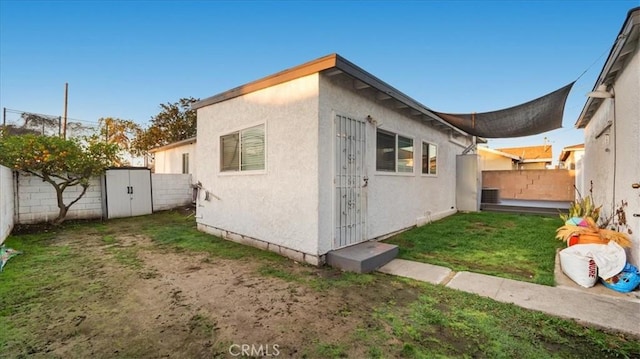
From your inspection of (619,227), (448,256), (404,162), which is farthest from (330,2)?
(619,227)

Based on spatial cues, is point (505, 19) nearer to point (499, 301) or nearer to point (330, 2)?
point (330, 2)

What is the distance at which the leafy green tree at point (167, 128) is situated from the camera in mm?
21203

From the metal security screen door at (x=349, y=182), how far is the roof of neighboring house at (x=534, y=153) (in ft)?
75.3

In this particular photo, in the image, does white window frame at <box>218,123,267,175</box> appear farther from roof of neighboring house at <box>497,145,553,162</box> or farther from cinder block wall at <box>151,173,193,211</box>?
roof of neighboring house at <box>497,145,553,162</box>

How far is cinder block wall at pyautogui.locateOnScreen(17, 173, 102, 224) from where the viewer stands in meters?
7.44

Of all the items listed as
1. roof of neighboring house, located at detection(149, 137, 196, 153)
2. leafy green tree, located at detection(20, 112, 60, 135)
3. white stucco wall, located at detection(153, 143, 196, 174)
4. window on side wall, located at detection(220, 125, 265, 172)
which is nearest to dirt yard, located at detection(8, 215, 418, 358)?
window on side wall, located at detection(220, 125, 265, 172)

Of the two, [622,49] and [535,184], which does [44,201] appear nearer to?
[622,49]

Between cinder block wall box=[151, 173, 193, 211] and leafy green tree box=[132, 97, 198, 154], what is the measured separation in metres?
11.7

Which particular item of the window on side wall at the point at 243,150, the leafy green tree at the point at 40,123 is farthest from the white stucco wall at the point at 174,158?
the window on side wall at the point at 243,150

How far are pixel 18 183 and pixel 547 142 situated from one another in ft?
113

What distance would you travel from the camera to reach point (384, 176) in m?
5.73

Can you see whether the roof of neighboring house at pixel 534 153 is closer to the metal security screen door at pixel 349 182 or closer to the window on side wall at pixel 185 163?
the metal security screen door at pixel 349 182

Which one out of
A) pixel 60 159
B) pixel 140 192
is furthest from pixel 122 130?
pixel 60 159

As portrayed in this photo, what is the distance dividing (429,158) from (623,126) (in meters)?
4.27
